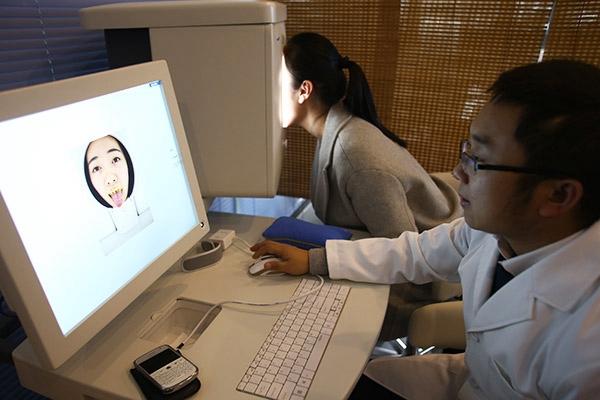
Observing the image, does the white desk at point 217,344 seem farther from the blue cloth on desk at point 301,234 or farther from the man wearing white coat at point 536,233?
the man wearing white coat at point 536,233

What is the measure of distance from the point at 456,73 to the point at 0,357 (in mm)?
1969

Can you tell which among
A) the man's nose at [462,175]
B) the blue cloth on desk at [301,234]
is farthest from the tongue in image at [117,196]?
the man's nose at [462,175]

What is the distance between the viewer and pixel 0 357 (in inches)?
33.4

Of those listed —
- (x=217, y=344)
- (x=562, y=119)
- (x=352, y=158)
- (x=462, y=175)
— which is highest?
(x=562, y=119)

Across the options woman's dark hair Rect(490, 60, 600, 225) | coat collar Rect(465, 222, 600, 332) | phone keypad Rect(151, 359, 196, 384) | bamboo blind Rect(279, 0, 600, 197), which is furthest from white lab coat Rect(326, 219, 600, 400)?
bamboo blind Rect(279, 0, 600, 197)

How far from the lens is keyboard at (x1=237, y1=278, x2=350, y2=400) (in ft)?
2.39

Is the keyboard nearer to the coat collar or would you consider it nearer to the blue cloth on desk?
the blue cloth on desk

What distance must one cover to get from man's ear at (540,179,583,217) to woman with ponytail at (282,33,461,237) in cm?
52

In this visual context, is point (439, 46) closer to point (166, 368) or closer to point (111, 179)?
point (111, 179)

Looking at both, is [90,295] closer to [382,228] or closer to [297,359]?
[297,359]

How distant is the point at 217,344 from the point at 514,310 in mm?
555

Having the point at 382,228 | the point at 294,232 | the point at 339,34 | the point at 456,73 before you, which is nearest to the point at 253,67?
the point at 294,232

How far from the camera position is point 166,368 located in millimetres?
742

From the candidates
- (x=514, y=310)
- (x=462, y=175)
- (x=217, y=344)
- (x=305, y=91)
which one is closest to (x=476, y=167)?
(x=462, y=175)
